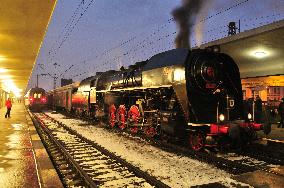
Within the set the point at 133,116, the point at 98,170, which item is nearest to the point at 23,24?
the point at 98,170

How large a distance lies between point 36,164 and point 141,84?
19.3 ft

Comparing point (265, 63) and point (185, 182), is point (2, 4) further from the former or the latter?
point (265, 63)

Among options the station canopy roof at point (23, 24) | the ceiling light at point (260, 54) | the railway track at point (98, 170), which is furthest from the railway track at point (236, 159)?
the ceiling light at point (260, 54)

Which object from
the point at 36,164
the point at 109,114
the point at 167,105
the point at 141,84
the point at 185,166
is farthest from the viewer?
the point at 109,114

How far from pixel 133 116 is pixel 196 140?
399cm

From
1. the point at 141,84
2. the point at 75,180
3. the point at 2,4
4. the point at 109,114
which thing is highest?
the point at 2,4

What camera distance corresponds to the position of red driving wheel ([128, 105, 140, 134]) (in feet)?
39.5

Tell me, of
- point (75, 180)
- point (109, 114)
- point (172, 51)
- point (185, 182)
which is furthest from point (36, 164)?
point (109, 114)

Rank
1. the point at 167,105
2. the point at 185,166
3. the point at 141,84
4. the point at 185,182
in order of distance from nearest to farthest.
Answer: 1. the point at 185,182
2. the point at 185,166
3. the point at 167,105
4. the point at 141,84

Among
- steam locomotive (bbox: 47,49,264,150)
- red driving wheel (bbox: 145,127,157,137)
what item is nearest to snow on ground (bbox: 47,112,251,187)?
red driving wheel (bbox: 145,127,157,137)

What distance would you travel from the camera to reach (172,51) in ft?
33.5

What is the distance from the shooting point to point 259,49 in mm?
15336

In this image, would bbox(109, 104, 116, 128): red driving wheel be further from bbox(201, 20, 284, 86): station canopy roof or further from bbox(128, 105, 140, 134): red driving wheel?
bbox(201, 20, 284, 86): station canopy roof

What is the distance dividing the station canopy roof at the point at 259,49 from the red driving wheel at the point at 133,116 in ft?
21.7
